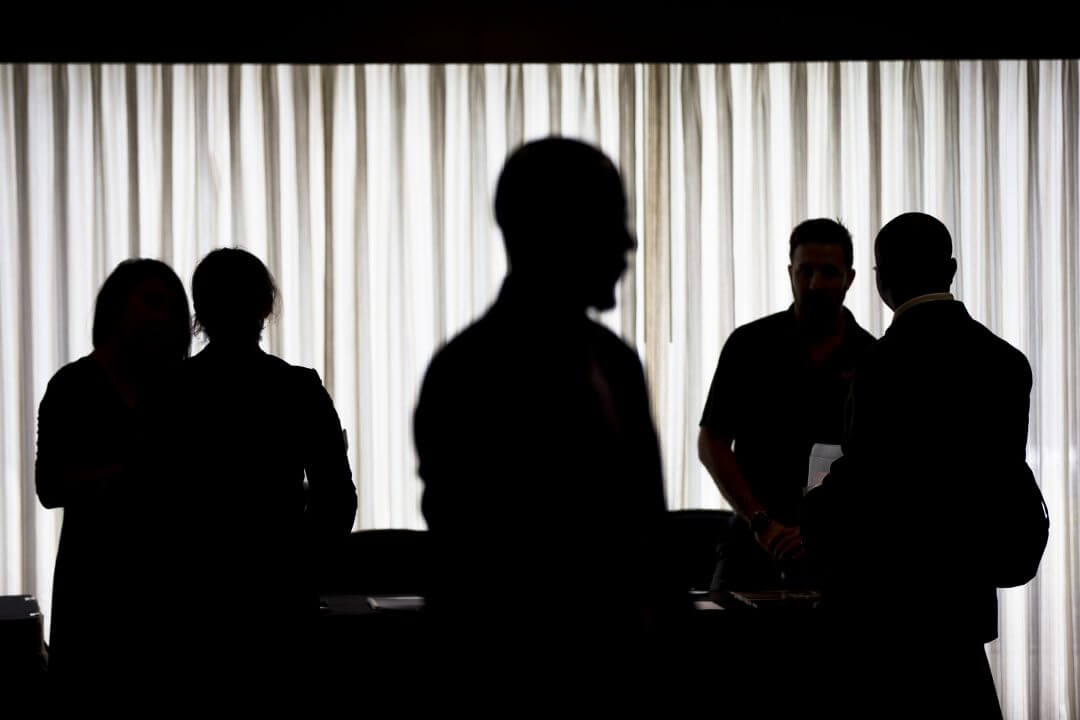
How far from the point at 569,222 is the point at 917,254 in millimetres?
1183

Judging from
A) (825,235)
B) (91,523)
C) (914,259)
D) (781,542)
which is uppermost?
(825,235)

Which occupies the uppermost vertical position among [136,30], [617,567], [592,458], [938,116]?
[136,30]

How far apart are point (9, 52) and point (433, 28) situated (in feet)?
5.25

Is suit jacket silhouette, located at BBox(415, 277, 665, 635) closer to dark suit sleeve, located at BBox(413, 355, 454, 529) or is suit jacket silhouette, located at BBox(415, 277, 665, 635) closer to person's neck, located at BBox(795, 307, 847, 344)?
dark suit sleeve, located at BBox(413, 355, 454, 529)

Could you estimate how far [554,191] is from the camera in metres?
1.35

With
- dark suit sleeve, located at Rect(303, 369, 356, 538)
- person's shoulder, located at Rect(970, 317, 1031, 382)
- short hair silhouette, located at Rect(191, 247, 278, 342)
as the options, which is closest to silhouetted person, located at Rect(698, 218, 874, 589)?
person's shoulder, located at Rect(970, 317, 1031, 382)

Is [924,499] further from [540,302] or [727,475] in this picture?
[540,302]

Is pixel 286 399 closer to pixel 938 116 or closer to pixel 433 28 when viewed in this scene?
pixel 433 28

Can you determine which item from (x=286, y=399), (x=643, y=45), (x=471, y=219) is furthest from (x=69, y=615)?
(x=643, y=45)

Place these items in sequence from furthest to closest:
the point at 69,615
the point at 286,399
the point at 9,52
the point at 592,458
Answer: the point at 9,52 → the point at 69,615 → the point at 286,399 → the point at 592,458

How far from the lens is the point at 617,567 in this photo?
128 centimetres

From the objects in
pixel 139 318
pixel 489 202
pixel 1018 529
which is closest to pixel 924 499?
pixel 1018 529

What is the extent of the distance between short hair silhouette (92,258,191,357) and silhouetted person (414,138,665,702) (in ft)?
5.68

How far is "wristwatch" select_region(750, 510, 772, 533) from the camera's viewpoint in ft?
9.62
